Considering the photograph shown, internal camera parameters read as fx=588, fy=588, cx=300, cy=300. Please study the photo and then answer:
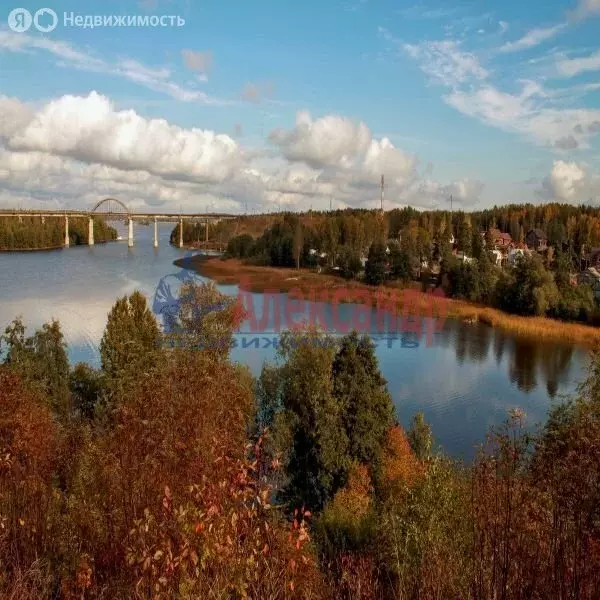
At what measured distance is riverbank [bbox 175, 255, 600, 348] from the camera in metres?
24.5

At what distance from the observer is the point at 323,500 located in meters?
9.66

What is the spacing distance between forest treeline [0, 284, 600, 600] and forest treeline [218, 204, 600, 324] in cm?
Answer: 2094

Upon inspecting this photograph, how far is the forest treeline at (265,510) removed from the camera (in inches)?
86.1

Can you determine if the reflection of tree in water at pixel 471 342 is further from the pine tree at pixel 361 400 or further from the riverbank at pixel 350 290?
the pine tree at pixel 361 400

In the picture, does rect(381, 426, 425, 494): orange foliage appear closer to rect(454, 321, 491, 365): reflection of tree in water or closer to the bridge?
rect(454, 321, 491, 365): reflection of tree in water

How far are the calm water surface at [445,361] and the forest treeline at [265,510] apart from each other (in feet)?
11.8

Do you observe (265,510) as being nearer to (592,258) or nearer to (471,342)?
(471,342)

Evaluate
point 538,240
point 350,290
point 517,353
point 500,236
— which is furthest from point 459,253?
point 517,353

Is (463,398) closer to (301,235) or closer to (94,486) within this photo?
(94,486)

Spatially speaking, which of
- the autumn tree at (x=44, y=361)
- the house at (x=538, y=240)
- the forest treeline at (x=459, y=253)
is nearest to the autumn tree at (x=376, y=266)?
the forest treeline at (x=459, y=253)

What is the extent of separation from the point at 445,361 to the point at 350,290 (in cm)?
1590

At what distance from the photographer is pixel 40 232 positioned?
60.8 m

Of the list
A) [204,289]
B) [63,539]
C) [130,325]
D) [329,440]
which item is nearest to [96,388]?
[130,325]

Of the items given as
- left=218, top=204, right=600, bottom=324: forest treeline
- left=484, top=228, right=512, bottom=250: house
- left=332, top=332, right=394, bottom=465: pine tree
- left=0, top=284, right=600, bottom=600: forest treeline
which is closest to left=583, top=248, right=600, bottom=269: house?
left=218, top=204, right=600, bottom=324: forest treeline
